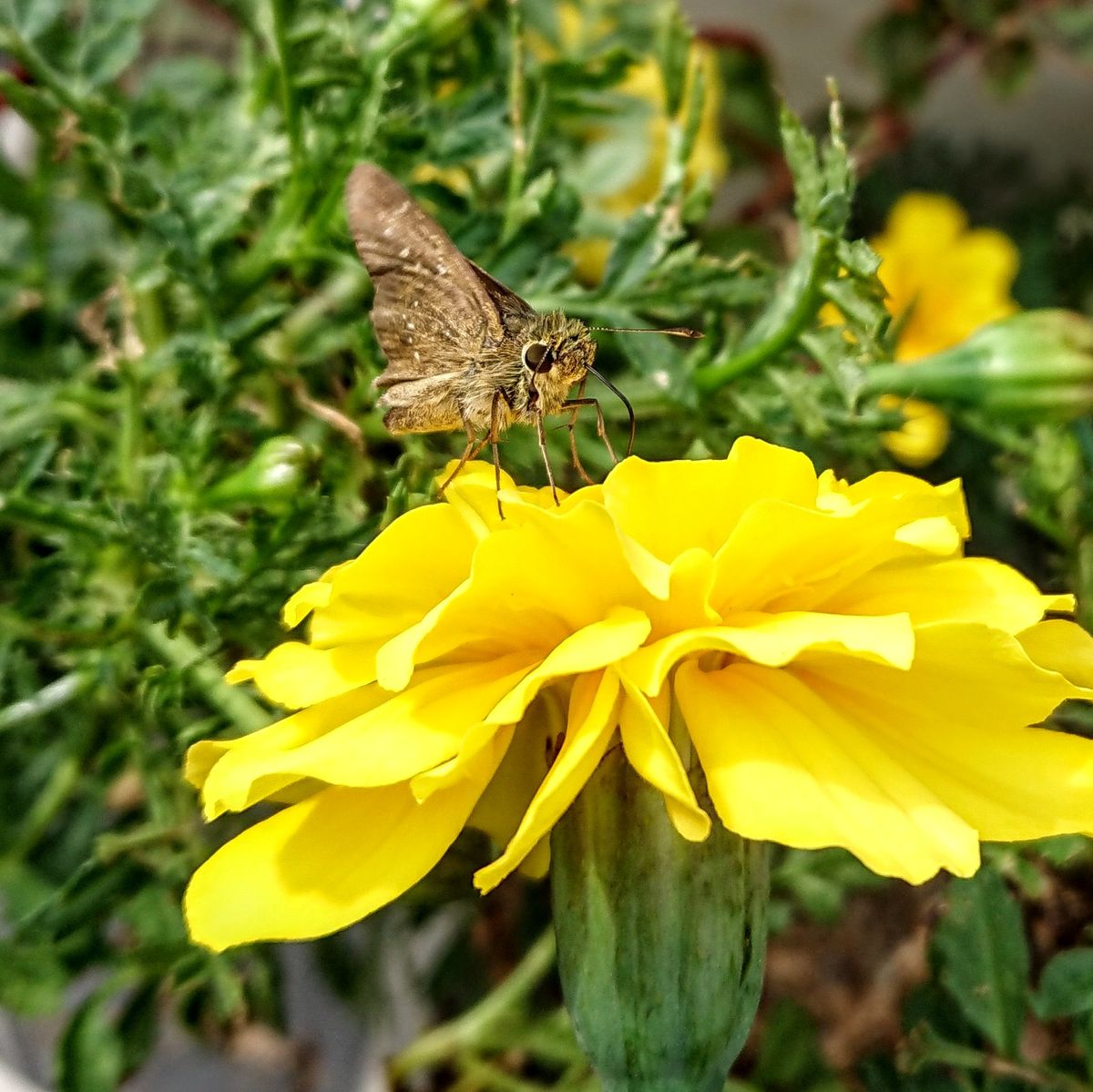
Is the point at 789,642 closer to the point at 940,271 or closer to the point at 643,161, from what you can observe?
the point at 643,161

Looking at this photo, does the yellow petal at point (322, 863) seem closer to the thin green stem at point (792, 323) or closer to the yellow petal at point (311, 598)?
the yellow petal at point (311, 598)

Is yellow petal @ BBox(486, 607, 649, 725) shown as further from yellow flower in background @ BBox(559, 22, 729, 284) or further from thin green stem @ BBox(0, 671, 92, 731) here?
yellow flower in background @ BBox(559, 22, 729, 284)

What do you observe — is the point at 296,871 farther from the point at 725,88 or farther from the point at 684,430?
the point at 725,88

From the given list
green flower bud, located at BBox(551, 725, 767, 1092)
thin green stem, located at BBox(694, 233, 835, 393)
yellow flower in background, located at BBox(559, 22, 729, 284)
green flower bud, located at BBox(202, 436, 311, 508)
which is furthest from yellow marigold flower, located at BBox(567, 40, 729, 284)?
green flower bud, located at BBox(551, 725, 767, 1092)

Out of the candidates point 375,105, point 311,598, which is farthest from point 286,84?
point 311,598

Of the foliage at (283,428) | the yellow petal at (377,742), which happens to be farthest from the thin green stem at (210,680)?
the yellow petal at (377,742)

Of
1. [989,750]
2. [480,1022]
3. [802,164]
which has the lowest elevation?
[480,1022]

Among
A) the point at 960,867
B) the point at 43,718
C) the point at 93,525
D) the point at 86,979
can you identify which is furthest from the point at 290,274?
the point at 86,979
